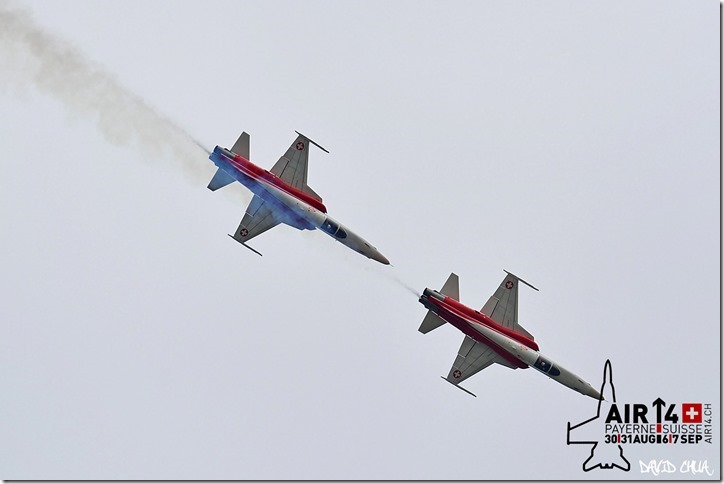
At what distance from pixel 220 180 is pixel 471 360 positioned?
65.6 ft

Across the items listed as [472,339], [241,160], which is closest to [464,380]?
[472,339]

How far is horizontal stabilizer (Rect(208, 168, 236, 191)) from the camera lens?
456ft

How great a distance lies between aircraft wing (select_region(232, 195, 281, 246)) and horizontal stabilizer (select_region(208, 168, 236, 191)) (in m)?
2.33

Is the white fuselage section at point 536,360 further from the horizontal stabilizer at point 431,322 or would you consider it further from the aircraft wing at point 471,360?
the horizontal stabilizer at point 431,322

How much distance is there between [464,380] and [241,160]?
2040 cm

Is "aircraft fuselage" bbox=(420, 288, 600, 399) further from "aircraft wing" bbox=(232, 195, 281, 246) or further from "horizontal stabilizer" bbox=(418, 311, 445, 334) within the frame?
"aircraft wing" bbox=(232, 195, 281, 246)

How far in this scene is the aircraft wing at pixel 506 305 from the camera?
14075 centimetres

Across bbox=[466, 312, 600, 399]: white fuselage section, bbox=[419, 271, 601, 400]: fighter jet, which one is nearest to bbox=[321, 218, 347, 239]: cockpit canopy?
Result: bbox=[419, 271, 601, 400]: fighter jet

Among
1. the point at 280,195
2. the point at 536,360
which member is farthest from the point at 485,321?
the point at 280,195

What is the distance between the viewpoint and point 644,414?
139 metres

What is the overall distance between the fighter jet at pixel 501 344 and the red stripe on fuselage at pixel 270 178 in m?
10.1

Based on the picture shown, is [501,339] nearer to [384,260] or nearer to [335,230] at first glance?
[384,260]

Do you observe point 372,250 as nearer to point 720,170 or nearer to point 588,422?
point 588,422

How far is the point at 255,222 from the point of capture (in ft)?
463
